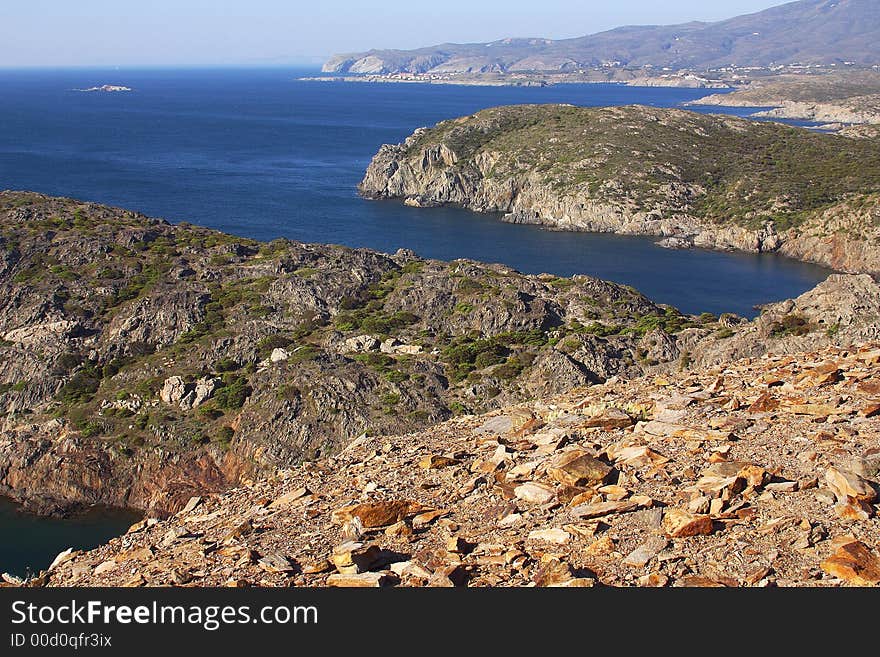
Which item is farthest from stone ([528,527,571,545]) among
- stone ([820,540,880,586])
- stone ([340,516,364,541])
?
stone ([820,540,880,586])

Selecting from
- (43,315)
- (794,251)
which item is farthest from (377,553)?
(794,251)

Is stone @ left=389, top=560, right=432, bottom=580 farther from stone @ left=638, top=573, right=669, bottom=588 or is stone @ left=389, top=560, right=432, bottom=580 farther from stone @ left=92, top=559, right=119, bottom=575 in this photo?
stone @ left=92, top=559, right=119, bottom=575

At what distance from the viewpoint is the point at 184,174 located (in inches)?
6816

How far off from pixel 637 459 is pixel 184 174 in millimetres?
168618

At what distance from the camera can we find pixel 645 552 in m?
14.0

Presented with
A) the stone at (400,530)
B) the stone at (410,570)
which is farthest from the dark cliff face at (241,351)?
the stone at (410,570)

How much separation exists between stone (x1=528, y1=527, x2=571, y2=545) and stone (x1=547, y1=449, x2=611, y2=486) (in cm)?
208

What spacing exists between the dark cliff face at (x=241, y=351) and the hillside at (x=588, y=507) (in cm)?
2254

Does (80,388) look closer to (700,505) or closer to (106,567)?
(106,567)

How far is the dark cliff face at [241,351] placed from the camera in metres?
45.6

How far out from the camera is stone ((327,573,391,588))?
45.5 ft

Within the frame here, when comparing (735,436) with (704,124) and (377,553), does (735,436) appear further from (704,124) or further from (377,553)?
(704,124)

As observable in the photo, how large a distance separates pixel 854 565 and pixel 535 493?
612 centimetres

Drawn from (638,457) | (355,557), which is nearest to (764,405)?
(638,457)
